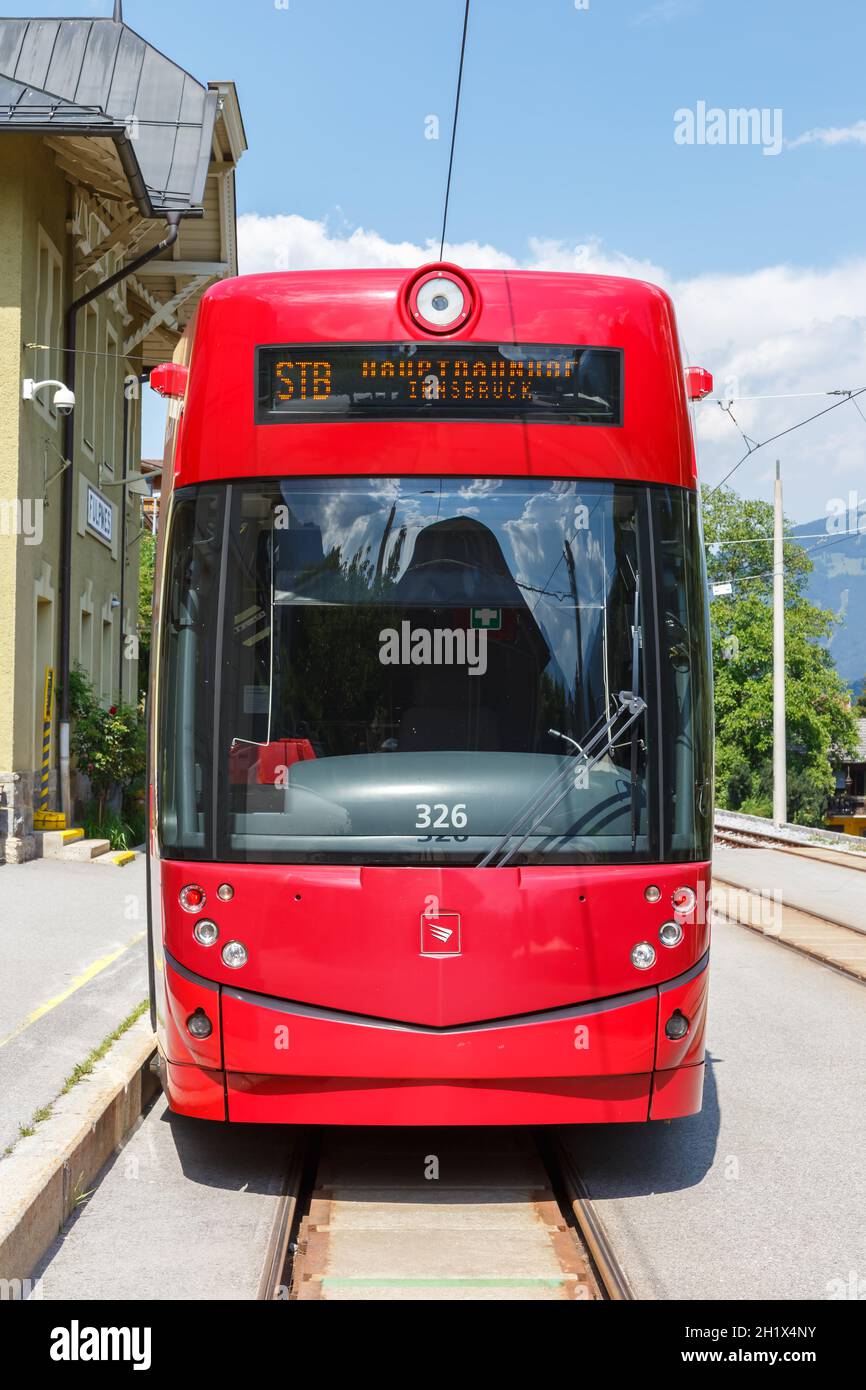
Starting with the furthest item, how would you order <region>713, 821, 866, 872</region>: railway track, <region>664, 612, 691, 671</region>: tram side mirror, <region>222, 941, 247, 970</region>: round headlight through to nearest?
1. <region>713, 821, 866, 872</region>: railway track
2. <region>664, 612, 691, 671</region>: tram side mirror
3. <region>222, 941, 247, 970</region>: round headlight

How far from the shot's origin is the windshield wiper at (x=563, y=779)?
545 cm

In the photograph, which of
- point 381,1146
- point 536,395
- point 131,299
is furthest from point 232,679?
point 131,299

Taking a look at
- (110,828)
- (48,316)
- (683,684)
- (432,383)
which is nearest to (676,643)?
(683,684)

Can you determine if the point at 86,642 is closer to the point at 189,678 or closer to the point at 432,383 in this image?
the point at 189,678

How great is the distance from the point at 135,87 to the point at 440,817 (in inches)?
677

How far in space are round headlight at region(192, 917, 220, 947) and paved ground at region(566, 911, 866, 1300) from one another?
5.40 feet

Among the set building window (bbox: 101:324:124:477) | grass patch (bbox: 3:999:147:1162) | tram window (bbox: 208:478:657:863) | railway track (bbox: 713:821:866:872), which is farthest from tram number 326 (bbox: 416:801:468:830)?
building window (bbox: 101:324:124:477)

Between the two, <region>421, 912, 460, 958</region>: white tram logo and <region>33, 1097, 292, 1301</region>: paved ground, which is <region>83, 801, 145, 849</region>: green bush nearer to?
<region>33, 1097, 292, 1301</region>: paved ground

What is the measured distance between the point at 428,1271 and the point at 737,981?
631cm

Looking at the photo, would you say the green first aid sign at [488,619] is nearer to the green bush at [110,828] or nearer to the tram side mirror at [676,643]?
the tram side mirror at [676,643]

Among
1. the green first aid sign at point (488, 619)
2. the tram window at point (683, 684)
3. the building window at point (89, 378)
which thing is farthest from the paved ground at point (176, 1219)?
the building window at point (89, 378)

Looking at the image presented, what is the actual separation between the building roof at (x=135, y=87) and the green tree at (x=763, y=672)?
4747 centimetres

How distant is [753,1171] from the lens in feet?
19.3

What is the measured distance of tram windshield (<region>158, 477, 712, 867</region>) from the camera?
5.54m
